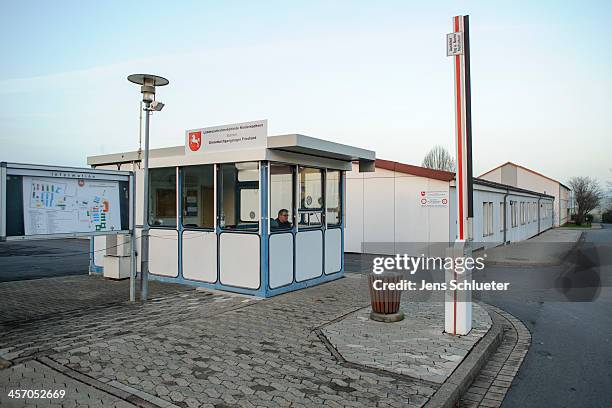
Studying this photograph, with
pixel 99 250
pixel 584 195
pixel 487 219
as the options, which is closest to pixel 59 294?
pixel 99 250

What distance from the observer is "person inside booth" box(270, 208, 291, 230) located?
8.62 metres

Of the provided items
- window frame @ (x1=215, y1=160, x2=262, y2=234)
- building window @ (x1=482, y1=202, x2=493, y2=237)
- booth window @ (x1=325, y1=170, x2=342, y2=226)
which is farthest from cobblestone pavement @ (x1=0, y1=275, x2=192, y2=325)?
building window @ (x1=482, y1=202, x2=493, y2=237)

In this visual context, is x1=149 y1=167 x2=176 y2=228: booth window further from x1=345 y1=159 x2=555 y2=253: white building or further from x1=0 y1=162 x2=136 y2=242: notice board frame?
x1=345 y1=159 x2=555 y2=253: white building

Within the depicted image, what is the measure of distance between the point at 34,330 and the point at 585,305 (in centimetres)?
916

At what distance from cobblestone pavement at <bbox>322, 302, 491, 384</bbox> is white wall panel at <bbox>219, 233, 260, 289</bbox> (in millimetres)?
2097

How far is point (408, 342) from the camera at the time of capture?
228 inches

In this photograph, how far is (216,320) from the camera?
267 inches

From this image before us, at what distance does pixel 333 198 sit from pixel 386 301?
13.0 feet

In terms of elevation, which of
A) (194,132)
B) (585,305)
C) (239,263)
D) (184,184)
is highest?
(194,132)

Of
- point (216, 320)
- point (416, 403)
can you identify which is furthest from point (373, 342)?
point (216, 320)

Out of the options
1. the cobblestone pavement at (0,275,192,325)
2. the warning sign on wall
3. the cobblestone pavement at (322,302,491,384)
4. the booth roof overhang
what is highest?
the booth roof overhang

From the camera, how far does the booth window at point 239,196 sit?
8.55 m

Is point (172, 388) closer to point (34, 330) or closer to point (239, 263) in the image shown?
point (34, 330)

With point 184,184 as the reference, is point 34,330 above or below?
below
